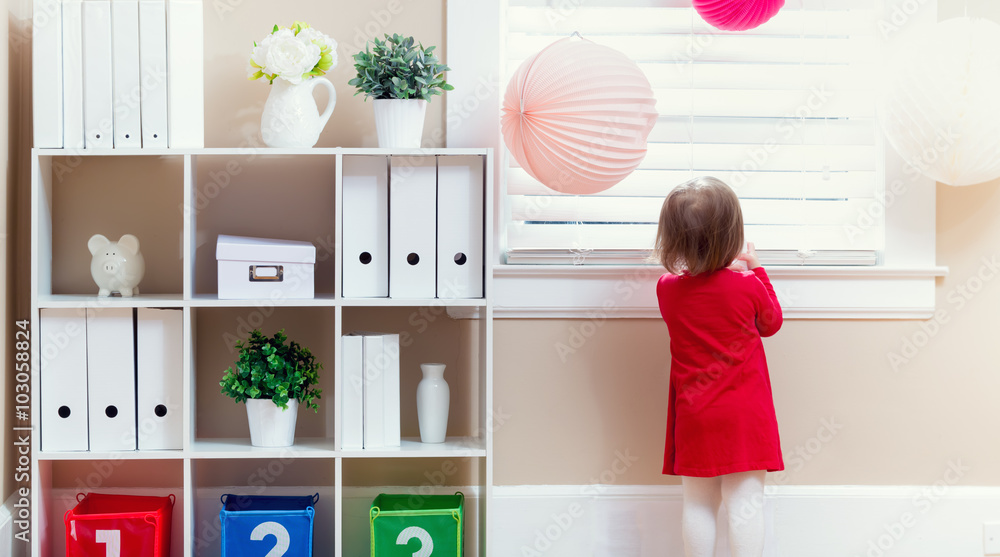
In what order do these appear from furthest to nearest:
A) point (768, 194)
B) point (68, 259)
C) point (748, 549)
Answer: point (768, 194) < point (68, 259) < point (748, 549)

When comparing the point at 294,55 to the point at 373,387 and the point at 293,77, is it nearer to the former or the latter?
the point at 293,77

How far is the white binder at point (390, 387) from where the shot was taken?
165 centimetres

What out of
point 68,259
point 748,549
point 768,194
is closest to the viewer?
point 748,549

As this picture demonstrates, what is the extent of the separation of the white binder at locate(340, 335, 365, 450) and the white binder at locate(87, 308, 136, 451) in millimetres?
483

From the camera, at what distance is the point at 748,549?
1.63 m

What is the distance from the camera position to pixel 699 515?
5.53 feet

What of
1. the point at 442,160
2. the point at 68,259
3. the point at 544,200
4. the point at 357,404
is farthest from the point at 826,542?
the point at 68,259

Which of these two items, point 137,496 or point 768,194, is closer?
point 137,496

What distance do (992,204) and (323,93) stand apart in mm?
1869

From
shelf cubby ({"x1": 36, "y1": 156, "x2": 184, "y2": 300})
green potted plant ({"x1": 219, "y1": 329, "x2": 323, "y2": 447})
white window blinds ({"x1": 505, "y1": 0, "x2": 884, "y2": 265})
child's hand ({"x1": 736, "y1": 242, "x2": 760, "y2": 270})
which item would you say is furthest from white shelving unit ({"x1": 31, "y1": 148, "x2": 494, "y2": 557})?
child's hand ({"x1": 736, "y1": 242, "x2": 760, "y2": 270})

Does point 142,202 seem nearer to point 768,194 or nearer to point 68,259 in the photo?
point 68,259

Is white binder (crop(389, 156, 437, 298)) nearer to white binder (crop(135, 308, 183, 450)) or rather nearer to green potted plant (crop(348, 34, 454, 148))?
green potted plant (crop(348, 34, 454, 148))

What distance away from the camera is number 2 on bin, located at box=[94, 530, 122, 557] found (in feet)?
5.41

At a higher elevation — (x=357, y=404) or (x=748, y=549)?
(x=357, y=404)
